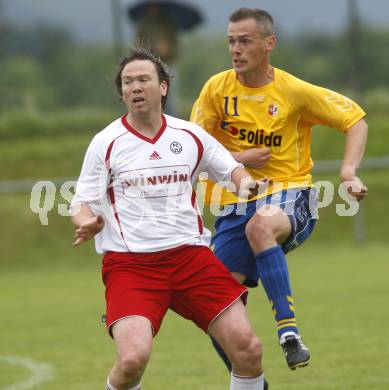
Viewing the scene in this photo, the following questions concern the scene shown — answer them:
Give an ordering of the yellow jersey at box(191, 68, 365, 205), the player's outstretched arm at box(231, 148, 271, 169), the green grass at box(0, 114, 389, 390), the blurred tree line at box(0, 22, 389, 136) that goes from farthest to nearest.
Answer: the blurred tree line at box(0, 22, 389, 136) → the green grass at box(0, 114, 389, 390) → the yellow jersey at box(191, 68, 365, 205) → the player's outstretched arm at box(231, 148, 271, 169)

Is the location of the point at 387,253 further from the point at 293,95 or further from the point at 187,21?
the point at 293,95

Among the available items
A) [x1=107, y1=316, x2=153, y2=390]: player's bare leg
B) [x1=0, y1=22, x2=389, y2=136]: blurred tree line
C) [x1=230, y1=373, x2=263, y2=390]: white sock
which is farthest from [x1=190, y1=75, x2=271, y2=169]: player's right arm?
[x1=0, y1=22, x2=389, y2=136]: blurred tree line

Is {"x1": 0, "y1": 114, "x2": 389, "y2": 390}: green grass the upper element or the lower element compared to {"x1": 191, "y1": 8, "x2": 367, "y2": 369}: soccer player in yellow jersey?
lower

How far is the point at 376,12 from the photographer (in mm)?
22938

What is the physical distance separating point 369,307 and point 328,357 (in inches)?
118

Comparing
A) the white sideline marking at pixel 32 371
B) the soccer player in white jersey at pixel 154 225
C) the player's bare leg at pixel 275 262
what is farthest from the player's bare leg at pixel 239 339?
the white sideline marking at pixel 32 371

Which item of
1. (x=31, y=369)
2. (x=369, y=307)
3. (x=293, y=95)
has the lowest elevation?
(x=369, y=307)

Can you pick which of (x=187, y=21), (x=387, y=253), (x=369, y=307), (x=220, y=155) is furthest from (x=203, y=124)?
(x=187, y=21)

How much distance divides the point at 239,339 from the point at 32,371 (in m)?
3.34

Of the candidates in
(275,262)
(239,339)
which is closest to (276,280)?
(275,262)

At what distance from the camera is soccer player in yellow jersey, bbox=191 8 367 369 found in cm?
625

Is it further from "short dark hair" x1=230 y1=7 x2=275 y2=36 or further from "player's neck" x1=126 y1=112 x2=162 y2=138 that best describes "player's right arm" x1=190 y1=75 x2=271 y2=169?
"player's neck" x1=126 y1=112 x2=162 y2=138

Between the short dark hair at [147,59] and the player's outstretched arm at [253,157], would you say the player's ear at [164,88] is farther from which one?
the player's outstretched arm at [253,157]

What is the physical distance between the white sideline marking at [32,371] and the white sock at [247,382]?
2321 millimetres
